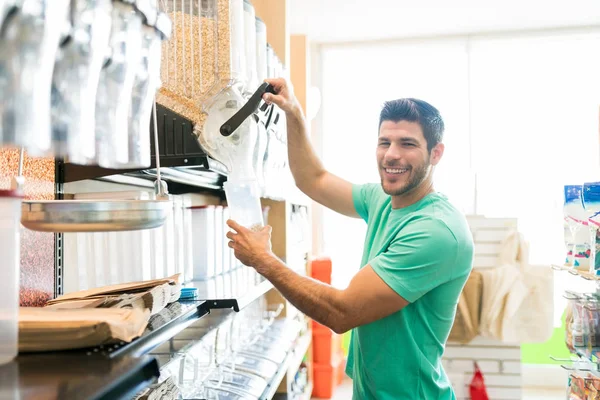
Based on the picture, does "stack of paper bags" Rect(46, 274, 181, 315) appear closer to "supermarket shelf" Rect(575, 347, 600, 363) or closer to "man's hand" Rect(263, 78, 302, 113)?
"man's hand" Rect(263, 78, 302, 113)

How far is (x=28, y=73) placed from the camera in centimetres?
56

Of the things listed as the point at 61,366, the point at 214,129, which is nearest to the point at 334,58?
the point at 214,129

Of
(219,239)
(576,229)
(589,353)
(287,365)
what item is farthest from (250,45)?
(589,353)

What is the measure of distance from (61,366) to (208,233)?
4.01 feet

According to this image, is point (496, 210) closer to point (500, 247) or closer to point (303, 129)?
point (500, 247)

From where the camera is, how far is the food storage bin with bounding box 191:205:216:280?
6.08 feet

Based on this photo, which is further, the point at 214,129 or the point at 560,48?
the point at 560,48

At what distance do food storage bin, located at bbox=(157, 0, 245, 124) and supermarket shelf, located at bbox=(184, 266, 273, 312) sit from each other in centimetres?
→ 51

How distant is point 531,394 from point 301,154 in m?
3.65

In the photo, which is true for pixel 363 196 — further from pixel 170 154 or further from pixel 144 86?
pixel 144 86

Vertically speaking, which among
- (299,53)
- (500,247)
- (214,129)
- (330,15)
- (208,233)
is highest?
(330,15)

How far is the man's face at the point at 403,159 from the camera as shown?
181 cm

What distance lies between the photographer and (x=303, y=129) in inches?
78.5

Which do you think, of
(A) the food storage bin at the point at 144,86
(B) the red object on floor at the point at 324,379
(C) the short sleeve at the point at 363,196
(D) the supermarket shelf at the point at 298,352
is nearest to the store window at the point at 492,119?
(B) the red object on floor at the point at 324,379
